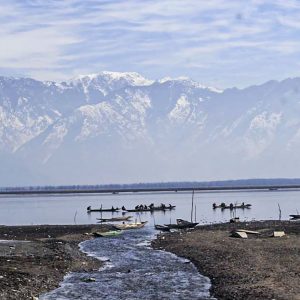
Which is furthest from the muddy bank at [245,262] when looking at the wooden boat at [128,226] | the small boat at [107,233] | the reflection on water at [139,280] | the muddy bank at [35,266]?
the wooden boat at [128,226]

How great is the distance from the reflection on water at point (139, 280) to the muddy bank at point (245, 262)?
2.98ft

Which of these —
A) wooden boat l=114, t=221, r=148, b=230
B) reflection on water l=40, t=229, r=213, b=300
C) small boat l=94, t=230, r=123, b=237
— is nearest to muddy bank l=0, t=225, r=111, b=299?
reflection on water l=40, t=229, r=213, b=300

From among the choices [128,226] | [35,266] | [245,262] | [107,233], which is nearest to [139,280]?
[35,266]

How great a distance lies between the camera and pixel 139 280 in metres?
33.6

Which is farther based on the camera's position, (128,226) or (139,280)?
(128,226)

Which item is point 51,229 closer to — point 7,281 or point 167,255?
point 167,255

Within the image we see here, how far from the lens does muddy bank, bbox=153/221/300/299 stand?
28.3m

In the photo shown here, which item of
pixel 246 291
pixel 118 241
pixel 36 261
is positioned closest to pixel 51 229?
pixel 118 241

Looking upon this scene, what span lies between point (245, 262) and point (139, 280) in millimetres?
6709

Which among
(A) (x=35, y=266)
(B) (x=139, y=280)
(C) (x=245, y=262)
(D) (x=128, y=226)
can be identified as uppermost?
(D) (x=128, y=226)

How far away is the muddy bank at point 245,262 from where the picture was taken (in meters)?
28.3

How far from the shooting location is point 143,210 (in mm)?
121688

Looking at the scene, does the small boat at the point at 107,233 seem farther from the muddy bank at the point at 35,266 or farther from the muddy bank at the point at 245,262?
the muddy bank at the point at 245,262

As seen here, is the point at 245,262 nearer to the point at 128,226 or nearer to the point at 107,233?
the point at 107,233
